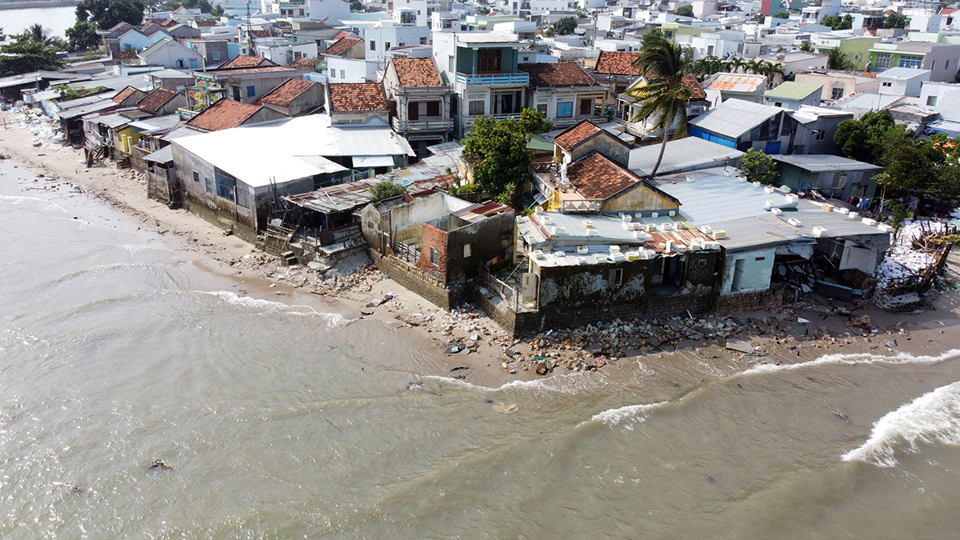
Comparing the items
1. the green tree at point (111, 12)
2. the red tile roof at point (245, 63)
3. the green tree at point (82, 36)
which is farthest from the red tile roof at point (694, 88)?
the green tree at point (111, 12)

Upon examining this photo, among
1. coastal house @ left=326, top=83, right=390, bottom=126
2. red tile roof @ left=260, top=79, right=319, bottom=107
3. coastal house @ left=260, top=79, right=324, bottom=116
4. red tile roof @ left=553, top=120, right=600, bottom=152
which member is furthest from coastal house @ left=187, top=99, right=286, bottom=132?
red tile roof @ left=553, top=120, right=600, bottom=152

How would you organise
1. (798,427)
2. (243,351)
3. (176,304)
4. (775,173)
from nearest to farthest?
(798,427)
(243,351)
(176,304)
(775,173)

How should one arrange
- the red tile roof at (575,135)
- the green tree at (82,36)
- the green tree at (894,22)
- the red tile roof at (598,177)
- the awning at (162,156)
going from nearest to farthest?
the red tile roof at (598,177) → the red tile roof at (575,135) → the awning at (162,156) → the green tree at (82,36) → the green tree at (894,22)

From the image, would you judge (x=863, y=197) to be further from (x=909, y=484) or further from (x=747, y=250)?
(x=909, y=484)

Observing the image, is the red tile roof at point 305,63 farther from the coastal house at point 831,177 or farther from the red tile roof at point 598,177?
the coastal house at point 831,177

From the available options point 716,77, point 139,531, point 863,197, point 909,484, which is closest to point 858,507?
point 909,484

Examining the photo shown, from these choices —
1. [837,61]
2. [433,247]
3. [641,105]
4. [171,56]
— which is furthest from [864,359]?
[171,56]
